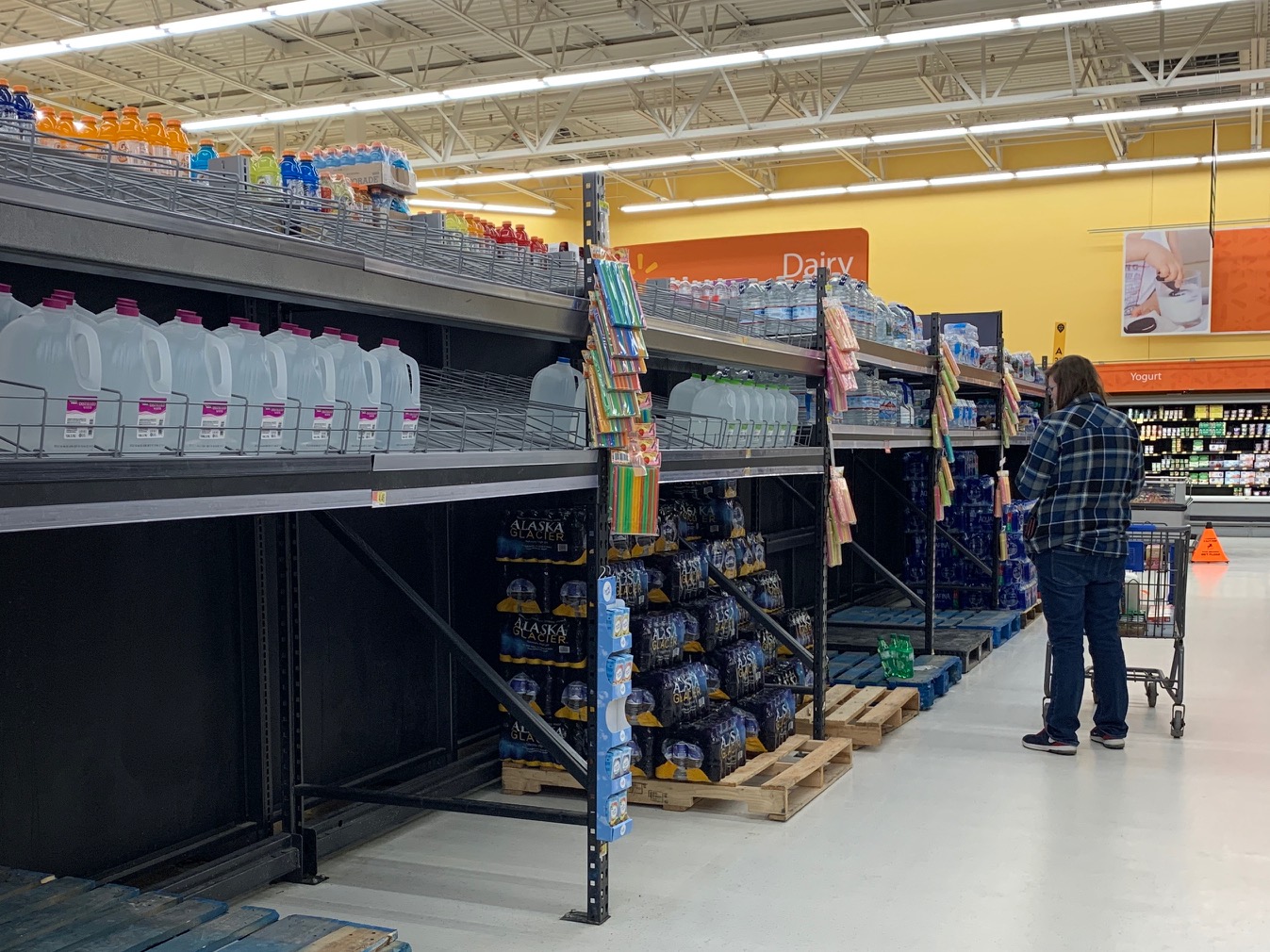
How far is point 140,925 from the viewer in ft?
8.74

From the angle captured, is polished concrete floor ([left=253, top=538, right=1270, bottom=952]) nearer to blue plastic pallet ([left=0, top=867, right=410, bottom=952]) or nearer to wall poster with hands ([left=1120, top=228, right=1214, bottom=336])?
blue plastic pallet ([left=0, top=867, right=410, bottom=952])

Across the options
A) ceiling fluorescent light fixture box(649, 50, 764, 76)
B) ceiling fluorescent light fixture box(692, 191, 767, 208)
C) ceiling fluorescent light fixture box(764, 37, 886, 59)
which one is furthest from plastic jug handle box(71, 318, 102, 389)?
ceiling fluorescent light fixture box(692, 191, 767, 208)

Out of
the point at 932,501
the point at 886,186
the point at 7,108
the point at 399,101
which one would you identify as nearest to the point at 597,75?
the point at 399,101

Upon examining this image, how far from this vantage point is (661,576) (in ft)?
17.1

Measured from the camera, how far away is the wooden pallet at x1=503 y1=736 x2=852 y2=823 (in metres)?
4.62

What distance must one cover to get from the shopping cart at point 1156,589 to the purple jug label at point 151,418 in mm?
4887

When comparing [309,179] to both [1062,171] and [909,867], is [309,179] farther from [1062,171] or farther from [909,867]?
[1062,171]

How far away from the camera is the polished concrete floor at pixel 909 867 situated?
352cm

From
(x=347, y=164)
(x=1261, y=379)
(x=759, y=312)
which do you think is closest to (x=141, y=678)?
(x=347, y=164)

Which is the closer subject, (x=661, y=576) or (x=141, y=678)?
(x=141, y=678)

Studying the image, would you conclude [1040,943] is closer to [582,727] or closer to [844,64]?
[582,727]

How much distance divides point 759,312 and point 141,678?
11.6 ft

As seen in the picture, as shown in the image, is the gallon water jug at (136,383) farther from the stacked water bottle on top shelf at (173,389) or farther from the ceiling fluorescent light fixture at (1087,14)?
the ceiling fluorescent light fixture at (1087,14)

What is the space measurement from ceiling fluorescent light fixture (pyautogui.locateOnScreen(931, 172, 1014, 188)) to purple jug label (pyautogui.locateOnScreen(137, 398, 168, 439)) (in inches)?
792
